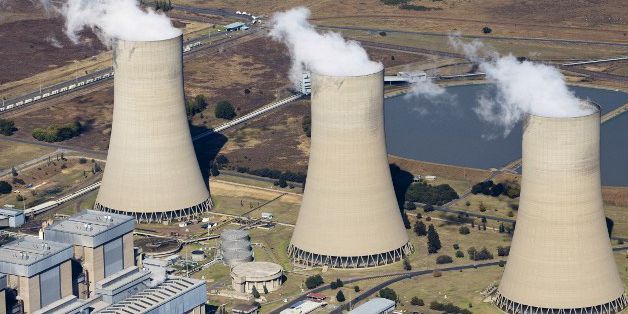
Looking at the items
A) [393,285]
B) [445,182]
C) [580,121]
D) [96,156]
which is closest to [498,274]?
[393,285]

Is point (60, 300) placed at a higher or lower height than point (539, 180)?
lower

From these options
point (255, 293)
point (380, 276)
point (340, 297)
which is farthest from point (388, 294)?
point (255, 293)

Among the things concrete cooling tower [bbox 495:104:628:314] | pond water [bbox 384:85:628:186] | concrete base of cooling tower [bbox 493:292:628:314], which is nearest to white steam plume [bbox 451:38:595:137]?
concrete cooling tower [bbox 495:104:628:314]

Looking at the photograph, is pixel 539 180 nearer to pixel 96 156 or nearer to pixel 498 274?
pixel 498 274

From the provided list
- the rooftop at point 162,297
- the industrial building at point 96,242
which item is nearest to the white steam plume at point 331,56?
the industrial building at point 96,242

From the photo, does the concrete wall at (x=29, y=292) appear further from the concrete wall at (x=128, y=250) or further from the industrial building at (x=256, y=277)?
the industrial building at (x=256, y=277)
